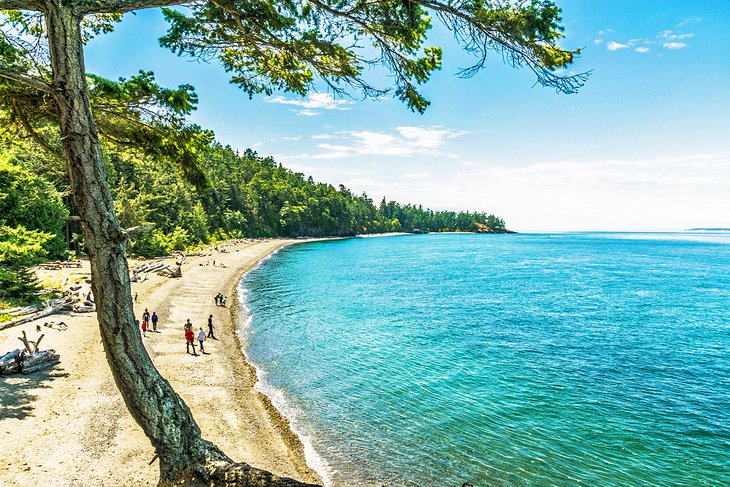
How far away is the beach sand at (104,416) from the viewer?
13328mm

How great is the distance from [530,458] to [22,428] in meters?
19.5

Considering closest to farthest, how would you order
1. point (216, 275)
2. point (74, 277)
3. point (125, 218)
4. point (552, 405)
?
1. point (552, 405)
2. point (74, 277)
3. point (216, 275)
4. point (125, 218)

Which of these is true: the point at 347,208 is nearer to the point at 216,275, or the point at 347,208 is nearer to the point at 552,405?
the point at 216,275

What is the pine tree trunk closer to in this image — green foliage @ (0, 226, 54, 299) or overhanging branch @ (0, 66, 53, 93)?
overhanging branch @ (0, 66, 53, 93)

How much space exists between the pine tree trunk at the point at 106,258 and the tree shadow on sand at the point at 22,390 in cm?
1272

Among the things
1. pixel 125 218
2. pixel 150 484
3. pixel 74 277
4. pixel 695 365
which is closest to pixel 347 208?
pixel 125 218

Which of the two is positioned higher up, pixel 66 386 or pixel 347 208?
pixel 347 208

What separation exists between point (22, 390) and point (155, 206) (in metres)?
71.2

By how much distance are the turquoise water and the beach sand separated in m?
1.60

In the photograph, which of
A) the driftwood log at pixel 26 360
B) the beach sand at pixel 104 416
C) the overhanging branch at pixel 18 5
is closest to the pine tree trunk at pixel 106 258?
the overhanging branch at pixel 18 5

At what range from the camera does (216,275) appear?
60.6m

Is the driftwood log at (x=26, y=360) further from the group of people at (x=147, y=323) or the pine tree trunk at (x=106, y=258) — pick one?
the pine tree trunk at (x=106, y=258)

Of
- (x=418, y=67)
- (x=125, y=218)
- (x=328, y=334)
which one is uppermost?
(x=418, y=67)

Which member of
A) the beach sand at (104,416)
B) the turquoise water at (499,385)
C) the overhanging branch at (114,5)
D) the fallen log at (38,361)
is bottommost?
the turquoise water at (499,385)
